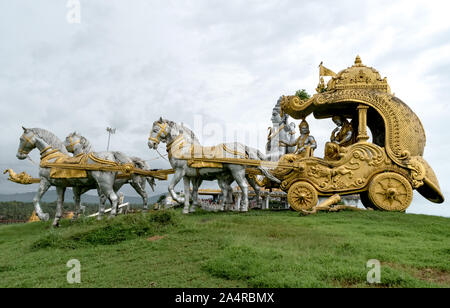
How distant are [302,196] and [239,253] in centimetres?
537

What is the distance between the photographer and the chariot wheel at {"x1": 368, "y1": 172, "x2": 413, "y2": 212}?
937 cm

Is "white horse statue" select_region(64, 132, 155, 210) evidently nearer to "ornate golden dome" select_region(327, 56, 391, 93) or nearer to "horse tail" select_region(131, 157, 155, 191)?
"horse tail" select_region(131, 157, 155, 191)

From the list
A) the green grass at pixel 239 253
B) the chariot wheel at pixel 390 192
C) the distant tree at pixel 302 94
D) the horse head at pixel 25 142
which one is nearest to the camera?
the green grass at pixel 239 253

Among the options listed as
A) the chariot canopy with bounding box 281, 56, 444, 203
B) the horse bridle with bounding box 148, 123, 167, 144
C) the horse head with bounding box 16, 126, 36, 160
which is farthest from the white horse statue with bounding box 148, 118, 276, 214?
the horse head with bounding box 16, 126, 36, 160

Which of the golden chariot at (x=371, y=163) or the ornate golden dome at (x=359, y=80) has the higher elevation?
the ornate golden dome at (x=359, y=80)

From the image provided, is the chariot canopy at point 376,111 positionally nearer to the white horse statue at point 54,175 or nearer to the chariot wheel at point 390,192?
the chariot wheel at point 390,192

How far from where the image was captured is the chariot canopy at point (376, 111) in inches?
380

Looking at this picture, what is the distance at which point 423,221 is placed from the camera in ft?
26.8

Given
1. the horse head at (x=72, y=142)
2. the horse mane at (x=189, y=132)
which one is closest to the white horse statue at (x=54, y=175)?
the horse head at (x=72, y=142)

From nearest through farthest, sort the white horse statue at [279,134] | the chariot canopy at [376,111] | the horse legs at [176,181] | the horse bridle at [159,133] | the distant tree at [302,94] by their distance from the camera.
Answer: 1. the horse legs at [176,181]
2. the chariot canopy at [376,111]
3. the horse bridle at [159,133]
4. the white horse statue at [279,134]
5. the distant tree at [302,94]

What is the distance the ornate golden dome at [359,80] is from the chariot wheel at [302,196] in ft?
11.1

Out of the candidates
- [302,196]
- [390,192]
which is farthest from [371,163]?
[302,196]
